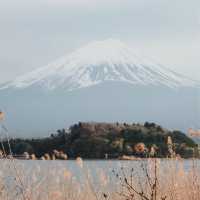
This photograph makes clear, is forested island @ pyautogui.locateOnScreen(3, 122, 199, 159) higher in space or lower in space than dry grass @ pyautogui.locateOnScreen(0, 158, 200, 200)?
higher

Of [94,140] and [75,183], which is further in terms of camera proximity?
[94,140]

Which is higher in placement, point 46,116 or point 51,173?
point 46,116

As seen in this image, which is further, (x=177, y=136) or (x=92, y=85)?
(x=92, y=85)

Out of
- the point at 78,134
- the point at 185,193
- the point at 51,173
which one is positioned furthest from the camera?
the point at 78,134

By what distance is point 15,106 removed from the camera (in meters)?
129

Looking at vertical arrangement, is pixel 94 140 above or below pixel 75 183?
above

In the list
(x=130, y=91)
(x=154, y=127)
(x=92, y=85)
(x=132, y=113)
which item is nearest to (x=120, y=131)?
(x=154, y=127)

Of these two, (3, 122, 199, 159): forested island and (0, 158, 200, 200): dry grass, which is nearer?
(0, 158, 200, 200): dry grass

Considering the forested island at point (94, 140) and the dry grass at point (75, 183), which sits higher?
the forested island at point (94, 140)

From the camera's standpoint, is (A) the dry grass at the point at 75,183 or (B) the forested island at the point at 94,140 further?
(B) the forested island at the point at 94,140

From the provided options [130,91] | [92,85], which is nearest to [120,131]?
[92,85]

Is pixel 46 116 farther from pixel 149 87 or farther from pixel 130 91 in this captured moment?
pixel 149 87

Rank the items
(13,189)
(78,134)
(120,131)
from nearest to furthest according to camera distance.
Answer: (13,189)
(120,131)
(78,134)

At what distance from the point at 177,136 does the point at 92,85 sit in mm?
77401
